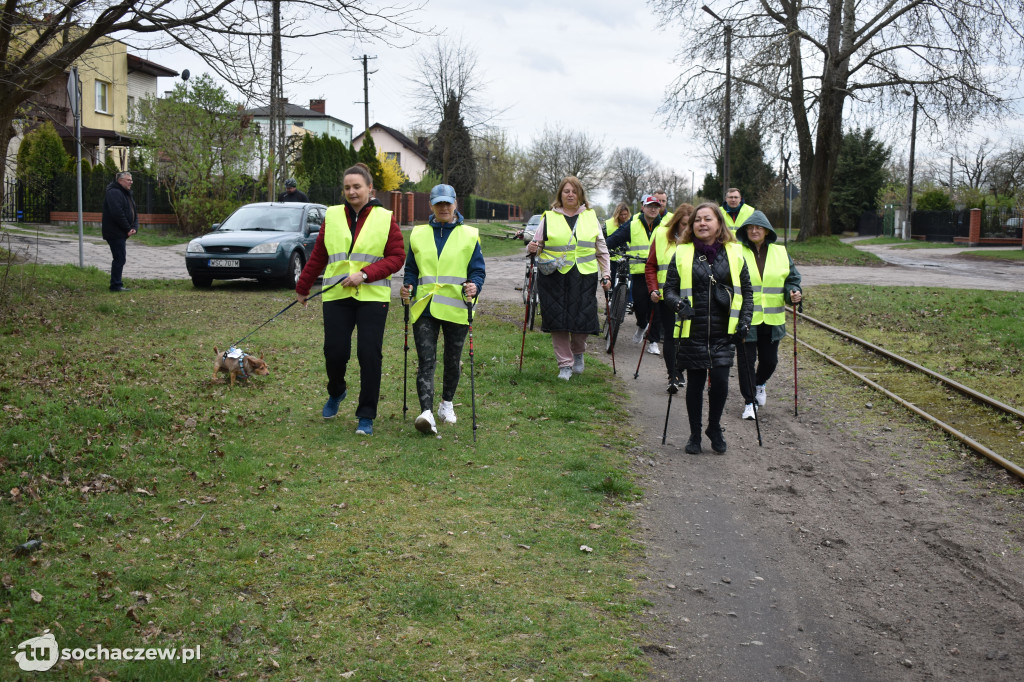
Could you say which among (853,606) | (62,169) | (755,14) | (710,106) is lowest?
(853,606)

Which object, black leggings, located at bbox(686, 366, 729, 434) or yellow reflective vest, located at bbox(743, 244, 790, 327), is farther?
yellow reflective vest, located at bbox(743, 244, 790, 327)

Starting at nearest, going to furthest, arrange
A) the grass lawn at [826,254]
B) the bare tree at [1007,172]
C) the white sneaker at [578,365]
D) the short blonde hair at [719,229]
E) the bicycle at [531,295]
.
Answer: the short blonde hair at [719,229], the white sneaker at [578,365], the bicycle at [531,295], the grass lawn at [826,254], the bare tree at [1007,172]

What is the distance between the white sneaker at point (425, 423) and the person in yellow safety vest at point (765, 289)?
10.8 ft

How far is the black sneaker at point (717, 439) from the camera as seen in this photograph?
27.9ft

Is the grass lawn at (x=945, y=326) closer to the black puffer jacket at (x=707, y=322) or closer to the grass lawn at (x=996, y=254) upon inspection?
the black puffer jacket at (x=707, y=322)

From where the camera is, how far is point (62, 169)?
116ft

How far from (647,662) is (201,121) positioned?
30.0m

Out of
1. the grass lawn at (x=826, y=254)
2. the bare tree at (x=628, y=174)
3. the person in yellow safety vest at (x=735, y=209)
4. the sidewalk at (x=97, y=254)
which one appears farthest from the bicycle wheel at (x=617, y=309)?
the bare tree at (x=628, y=174)

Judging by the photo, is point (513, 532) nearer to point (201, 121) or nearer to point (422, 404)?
point (422, 404)

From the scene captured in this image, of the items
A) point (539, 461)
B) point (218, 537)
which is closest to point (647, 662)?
point (218, 537)

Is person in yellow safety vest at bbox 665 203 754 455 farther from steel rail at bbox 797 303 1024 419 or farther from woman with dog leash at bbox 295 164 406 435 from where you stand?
steel rail at bbox 797 303 1024 419

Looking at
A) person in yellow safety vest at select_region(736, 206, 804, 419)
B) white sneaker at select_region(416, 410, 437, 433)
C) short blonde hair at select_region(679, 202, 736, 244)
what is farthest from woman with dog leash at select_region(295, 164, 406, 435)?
person in yellow safety vest at select_region(736, 206, 804, 419)

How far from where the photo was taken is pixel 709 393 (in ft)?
27.8

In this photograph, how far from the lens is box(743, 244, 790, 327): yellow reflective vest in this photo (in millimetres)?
9750
